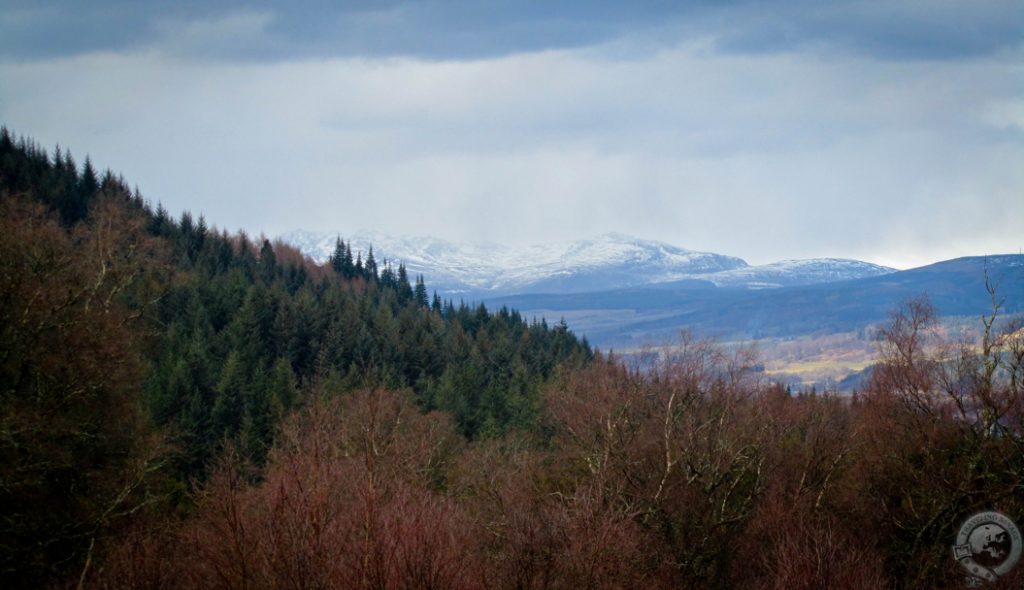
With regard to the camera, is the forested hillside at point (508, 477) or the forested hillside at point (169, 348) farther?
the forested hillside at point (169, 348)

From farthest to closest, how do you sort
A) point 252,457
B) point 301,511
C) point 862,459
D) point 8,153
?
point 8,153 → point 252,457 → point 862,459 → point 301,511

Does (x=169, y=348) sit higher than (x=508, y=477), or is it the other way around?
(x=169, y=348)

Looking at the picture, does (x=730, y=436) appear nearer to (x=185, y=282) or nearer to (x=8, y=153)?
(x=185, y=282)

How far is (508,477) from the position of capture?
39.5 metres

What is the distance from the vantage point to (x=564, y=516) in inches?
1011

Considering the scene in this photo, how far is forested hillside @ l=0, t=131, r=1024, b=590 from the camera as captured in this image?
20531 mm

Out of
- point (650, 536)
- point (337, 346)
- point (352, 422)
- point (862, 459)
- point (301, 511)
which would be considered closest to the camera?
point (301, 511)

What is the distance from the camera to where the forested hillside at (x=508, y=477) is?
67.4ft

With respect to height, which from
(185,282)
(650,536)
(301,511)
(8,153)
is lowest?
(650,536)

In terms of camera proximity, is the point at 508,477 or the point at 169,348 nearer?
the point at 508,477

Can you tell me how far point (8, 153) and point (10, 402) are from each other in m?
115

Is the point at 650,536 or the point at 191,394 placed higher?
the point at 191,394

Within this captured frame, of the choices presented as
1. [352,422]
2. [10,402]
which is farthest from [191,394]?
[10,402]

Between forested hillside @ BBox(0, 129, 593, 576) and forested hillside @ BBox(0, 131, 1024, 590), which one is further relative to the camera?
forested hillside @ BBox(0, 129, 593, 576)
